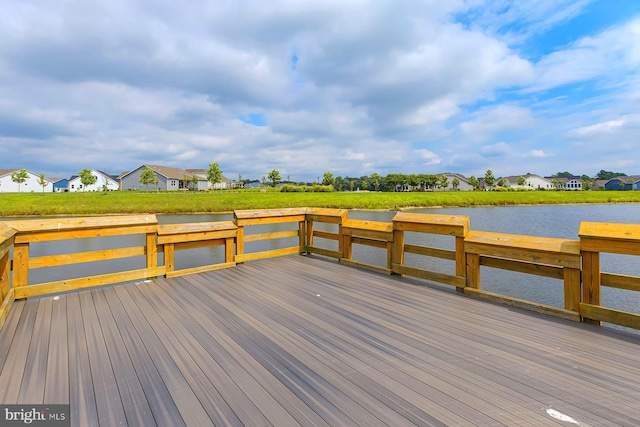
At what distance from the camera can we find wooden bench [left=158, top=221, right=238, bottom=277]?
4898mm

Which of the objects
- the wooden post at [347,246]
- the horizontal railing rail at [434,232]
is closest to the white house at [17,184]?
the wooden post at [347,246]

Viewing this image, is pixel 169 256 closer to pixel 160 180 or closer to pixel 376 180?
pixel 160 180

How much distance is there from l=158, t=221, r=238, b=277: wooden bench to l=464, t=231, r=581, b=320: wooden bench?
3857mm

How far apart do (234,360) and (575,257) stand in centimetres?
347

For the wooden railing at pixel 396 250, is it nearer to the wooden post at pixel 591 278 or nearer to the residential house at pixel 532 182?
the wooden post at pixel 591 278

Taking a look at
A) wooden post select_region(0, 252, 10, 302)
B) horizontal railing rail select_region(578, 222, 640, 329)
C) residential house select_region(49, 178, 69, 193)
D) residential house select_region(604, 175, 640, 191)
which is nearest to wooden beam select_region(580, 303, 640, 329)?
horizontal railing rail select_region(578, 222, 640, 329)

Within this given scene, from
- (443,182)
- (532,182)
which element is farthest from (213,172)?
(532,182)

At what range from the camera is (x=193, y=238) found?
511 centimetres

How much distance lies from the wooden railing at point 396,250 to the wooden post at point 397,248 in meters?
0.02

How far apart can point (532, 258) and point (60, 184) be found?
3881 inches

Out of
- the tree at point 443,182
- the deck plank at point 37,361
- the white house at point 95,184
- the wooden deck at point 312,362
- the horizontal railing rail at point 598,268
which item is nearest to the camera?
the wooden deck at point 312,362

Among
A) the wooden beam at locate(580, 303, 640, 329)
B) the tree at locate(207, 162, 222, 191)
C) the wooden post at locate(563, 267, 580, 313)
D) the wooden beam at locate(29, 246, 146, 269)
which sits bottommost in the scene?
the wooden beam at locate(580, 303, 640, 329)

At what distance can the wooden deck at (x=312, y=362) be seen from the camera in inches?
76.2

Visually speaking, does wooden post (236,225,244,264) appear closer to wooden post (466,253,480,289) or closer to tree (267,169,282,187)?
wooden post (466,253,480,289)
